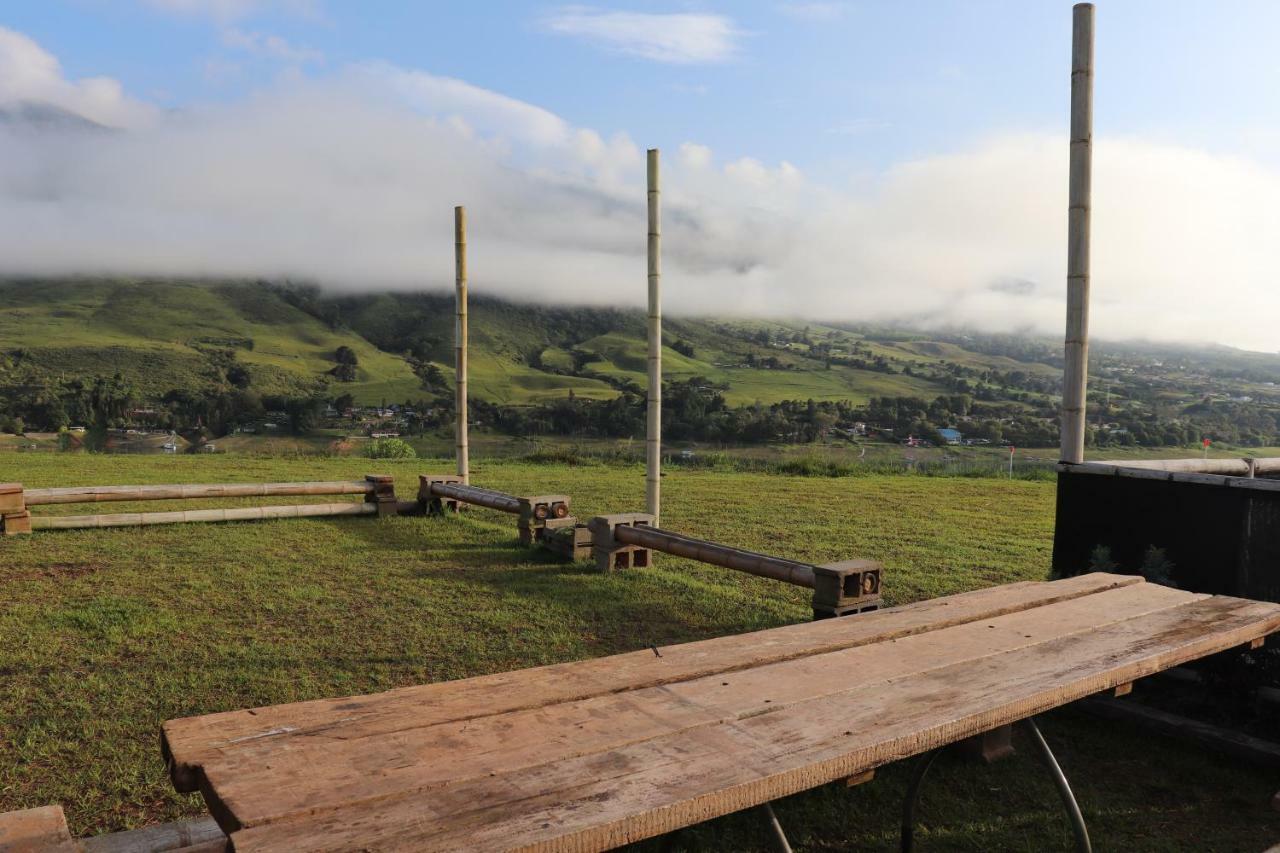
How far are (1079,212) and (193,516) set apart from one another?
27.2 ft

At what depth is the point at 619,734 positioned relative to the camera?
1.86 metres

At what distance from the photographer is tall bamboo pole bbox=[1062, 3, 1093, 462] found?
16.4ft

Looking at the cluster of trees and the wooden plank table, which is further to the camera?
the cluster of trees

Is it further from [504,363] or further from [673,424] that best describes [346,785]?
[504,363]

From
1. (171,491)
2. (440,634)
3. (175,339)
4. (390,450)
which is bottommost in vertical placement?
(390,450)

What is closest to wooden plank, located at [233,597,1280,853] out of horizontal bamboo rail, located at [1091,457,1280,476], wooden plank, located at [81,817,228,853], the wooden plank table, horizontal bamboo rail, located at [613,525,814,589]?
the wooden plank table

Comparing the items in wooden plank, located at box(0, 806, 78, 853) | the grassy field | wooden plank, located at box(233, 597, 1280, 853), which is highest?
wooden plank, located at box(233, 597, 1280, 853)

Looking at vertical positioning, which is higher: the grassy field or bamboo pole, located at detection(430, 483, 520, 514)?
bamboo pole, located at detection(430, 483, 520, 514)

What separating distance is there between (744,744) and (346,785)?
0.80 m

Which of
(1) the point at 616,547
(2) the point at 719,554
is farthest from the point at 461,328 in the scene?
(2) the point at 719,554

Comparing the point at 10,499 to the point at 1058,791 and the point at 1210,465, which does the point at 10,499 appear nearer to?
the point at 1058,791

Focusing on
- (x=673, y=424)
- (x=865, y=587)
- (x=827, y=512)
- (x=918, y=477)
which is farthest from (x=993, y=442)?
(x=865, y=587)

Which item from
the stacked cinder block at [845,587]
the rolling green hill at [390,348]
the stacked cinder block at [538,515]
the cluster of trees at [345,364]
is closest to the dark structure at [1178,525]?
the stacked cinder block at [845,587]

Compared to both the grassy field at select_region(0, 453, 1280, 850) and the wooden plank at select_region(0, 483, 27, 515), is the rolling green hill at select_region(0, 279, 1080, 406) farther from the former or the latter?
the wooden plank at select_region(0, 483, 27, 515)
